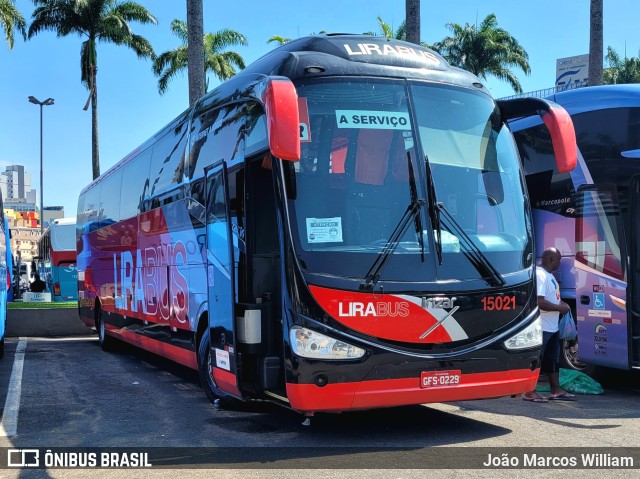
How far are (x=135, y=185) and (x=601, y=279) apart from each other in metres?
7.72

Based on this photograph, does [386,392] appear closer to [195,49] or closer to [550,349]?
[550,349]

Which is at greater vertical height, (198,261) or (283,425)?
(198,261)

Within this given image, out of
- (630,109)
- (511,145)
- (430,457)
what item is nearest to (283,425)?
(430,457)

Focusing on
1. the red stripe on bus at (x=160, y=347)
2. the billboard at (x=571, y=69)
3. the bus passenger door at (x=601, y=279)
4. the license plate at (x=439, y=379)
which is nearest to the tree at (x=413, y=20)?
the bus passenger door at (x=601, y=279)

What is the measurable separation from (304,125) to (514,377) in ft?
9.70

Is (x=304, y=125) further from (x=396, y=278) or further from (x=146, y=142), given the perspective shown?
(x=146, y=142)

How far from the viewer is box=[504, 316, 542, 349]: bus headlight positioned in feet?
23.3

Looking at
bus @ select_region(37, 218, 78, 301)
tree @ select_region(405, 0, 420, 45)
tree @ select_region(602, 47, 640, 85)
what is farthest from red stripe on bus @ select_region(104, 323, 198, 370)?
tree @ select_region(602, 47, 640, 85)

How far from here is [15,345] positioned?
1797 centimetres

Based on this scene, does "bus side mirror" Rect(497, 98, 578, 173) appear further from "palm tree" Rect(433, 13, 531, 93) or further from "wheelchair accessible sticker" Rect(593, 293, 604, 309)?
"palm tree" Rect(433, 13, 531, 93)

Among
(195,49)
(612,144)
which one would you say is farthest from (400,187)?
(195,49)

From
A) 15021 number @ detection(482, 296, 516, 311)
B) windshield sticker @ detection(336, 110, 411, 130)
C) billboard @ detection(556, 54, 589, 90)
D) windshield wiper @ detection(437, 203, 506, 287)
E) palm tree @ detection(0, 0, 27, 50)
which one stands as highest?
billboard @ detection(556, 54, 589, 90)

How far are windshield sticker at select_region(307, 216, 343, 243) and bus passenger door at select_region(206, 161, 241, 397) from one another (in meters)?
1.03

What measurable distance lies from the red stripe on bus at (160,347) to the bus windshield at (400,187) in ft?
12.2
